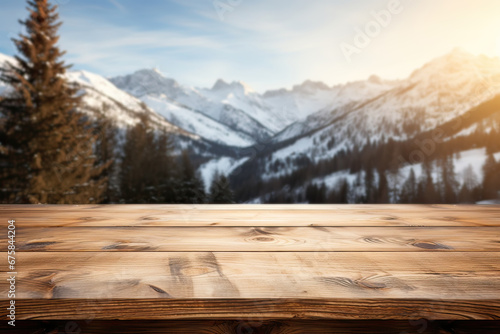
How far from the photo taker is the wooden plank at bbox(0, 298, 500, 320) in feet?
2.63

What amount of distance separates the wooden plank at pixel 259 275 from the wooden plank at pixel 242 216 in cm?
→ 65

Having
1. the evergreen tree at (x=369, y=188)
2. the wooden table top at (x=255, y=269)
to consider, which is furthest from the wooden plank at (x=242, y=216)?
the evergreen tree at (x=369, y=188)

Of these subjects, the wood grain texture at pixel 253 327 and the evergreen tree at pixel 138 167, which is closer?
the wood grain texture at pixel 253 327

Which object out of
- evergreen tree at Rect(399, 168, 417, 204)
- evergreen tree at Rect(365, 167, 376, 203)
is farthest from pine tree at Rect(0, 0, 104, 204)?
evergreen tree at Rect(399, 168, 417, 204)

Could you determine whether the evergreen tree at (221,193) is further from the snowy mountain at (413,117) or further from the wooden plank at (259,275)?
the snowy mountain at (413,117)

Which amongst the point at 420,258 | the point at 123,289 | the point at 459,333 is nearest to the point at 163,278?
the point at 123,289

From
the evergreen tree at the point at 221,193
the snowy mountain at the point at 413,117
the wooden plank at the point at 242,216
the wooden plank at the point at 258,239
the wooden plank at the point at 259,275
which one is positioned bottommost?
the evergreen tree at the point at 221,193

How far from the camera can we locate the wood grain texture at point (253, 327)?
2.65 feet

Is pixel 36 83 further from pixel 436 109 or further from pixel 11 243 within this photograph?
pixel 436 109

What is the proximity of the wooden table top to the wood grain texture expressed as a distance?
0.02m

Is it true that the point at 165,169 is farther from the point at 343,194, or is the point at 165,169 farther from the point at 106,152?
the point at 343,194

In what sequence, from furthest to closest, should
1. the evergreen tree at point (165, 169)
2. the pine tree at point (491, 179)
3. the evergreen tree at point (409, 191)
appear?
1. the evergreen tree at point (409, 191)
2. the pine tree at point (491, 179)
3. the evergreen tree at point (165, 169)

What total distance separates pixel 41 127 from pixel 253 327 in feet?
58.6

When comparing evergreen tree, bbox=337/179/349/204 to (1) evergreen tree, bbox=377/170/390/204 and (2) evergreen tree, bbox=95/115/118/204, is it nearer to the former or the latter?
(1) evergreen tree, bbox=377/170/390/204
